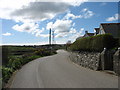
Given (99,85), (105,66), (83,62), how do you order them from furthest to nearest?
(83,62), (105,66), (99,85)

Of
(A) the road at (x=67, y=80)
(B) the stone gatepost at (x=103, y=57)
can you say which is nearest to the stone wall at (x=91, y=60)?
(B) the stone gatepost at (x=103, y=57)

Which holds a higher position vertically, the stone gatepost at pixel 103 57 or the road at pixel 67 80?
the stone gatepost at pixel 103 57

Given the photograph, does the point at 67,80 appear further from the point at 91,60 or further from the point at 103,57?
the point at 91,60

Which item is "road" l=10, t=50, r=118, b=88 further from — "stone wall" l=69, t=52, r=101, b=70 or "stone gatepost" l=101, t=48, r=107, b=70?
"stone wall" l=69, t=52, r=101, b=70

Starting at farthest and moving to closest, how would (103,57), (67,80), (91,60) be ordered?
(91,60) < (103,57) < (67,80)

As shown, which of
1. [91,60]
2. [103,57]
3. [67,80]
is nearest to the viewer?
[67,80]

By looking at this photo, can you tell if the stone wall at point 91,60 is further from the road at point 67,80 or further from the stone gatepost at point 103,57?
the road at point 67,80

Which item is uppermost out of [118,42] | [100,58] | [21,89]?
[118,42]

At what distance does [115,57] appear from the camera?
11320mm

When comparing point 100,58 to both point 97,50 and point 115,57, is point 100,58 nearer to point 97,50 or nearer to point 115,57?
point 97,50

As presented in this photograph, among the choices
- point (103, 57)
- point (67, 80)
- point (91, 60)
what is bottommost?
point (67, 80)

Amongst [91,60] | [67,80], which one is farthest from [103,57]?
[67,80]

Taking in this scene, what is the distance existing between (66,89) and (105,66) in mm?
5263

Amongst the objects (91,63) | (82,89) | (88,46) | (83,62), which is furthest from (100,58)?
(82,89)
